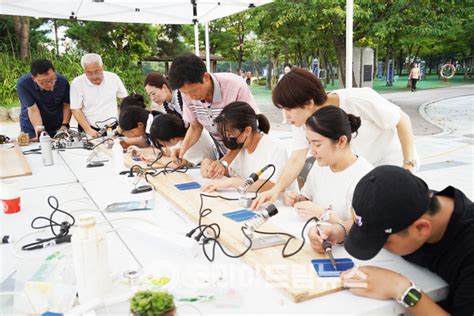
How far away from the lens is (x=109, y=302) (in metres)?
1.00

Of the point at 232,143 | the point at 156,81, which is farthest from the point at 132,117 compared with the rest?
the point at 232,143

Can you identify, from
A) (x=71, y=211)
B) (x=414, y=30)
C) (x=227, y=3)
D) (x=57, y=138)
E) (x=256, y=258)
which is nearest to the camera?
(x=256, y=258)

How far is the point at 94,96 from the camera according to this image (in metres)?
3.90

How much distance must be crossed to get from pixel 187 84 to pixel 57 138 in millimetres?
2092

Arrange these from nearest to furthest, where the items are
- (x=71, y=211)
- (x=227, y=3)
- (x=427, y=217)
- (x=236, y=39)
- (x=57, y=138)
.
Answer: (x=427, y=217)
(x=71, y=211)
(x=57, y=138)
(x=227, y=3)
(x=236, y=39)

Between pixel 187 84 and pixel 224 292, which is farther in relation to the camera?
pixel 187 84

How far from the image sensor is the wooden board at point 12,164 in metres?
2.57

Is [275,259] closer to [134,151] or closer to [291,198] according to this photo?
[291,198]

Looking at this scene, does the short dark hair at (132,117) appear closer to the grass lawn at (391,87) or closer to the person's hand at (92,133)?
the person's hand at (92,133)

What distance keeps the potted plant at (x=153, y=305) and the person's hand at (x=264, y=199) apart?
878mm

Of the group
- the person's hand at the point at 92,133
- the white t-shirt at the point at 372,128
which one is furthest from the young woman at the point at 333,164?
the person's hand at the point at 92,133

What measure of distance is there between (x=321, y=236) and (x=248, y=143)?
1.00 meters

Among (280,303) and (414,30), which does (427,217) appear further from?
(414,30)

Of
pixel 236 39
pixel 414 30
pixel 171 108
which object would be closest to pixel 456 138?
pixel 414 30
